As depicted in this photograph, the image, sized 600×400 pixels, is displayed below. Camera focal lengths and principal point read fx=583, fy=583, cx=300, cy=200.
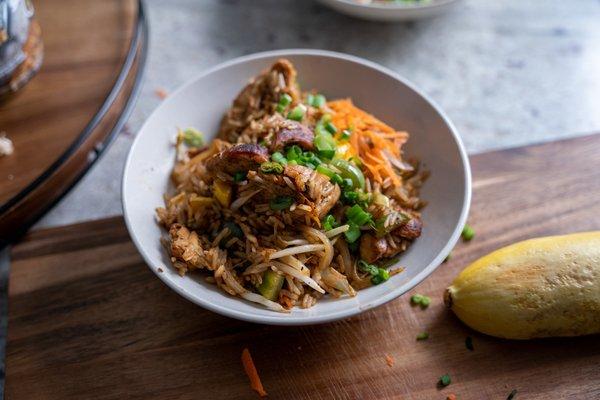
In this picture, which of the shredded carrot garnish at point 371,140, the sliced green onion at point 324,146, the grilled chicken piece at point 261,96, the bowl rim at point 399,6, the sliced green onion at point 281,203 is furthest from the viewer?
the bowl rim at point 399,6

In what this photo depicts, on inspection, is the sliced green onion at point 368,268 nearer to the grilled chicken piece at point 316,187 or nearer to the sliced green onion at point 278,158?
the grilled chicken piece at point 316,187

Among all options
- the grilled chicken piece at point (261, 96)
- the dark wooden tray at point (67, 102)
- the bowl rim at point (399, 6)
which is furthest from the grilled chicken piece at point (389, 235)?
the bowl rim at point (399, 6)

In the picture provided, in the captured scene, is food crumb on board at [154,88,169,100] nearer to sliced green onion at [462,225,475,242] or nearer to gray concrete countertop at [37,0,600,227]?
gray concrete countertop at [37,0,600,227]

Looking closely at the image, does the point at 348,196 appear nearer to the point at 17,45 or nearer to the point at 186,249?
the point at 186,249

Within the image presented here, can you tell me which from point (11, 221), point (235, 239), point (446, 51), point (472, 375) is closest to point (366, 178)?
point (235, 239)

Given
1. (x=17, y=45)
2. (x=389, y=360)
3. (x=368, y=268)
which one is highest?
(x=368, y=268)

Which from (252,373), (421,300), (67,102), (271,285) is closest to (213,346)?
(252,373)

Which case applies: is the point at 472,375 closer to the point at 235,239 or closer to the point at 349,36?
the point at 235,239
